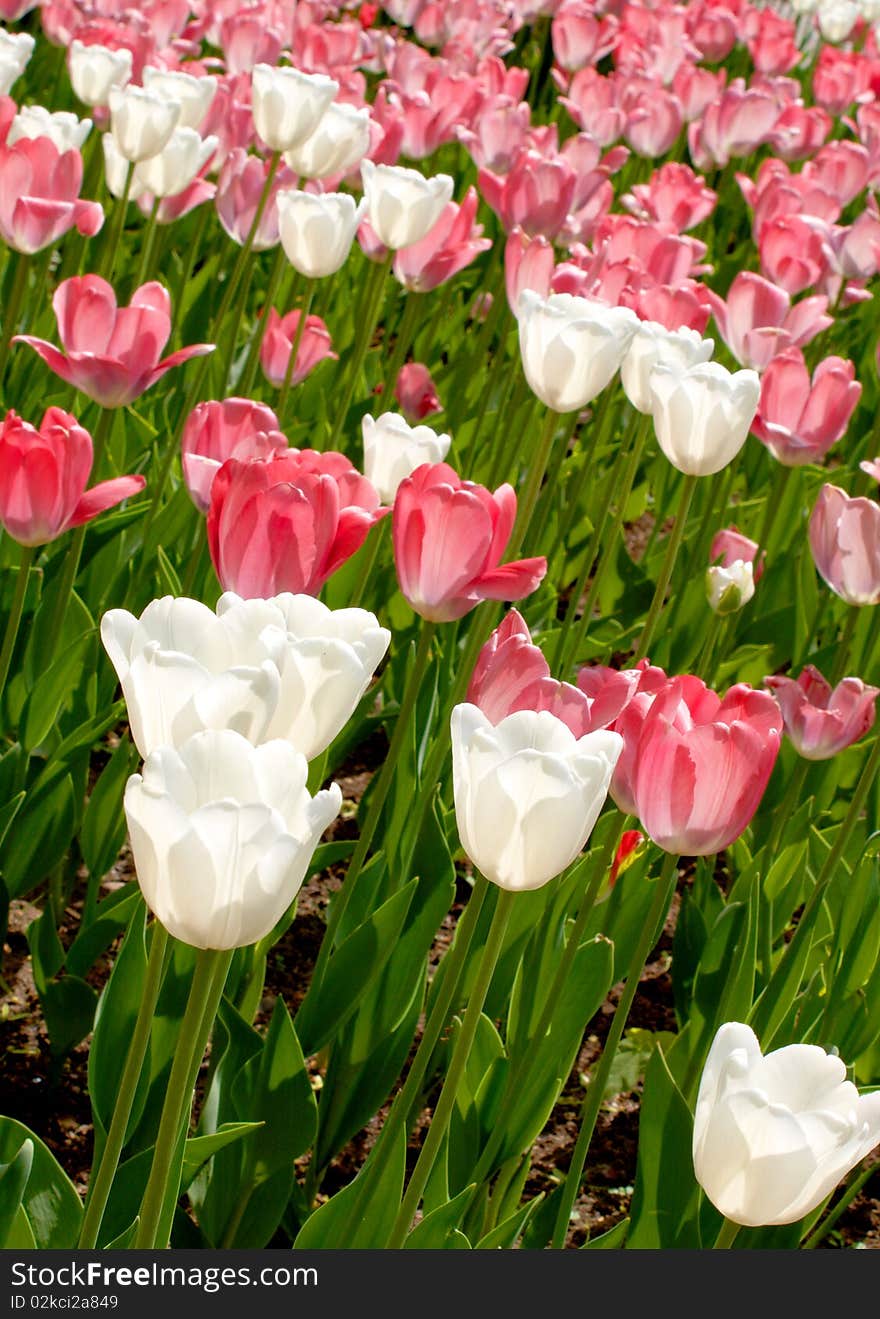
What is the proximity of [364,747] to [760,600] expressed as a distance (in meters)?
0.76

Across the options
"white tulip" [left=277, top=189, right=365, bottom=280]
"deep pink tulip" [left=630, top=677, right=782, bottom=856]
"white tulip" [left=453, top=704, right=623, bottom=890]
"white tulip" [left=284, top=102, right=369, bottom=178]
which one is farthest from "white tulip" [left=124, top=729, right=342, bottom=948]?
"white tulip" [left=284, top=102, right=369, bottom=178]

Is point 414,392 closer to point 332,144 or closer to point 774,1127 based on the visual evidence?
point 332,144

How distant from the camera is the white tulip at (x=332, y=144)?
8.13 feet

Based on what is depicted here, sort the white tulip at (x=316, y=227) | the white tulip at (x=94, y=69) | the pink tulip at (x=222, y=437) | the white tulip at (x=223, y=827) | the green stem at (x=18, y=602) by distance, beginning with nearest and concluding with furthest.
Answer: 1. the white tulip at (x=223, y=827)
2. the green stem at (x=18, y=602)
3. the pink tulip at (x=222, y=437)
4. the white tulip at (x=316, y=227)
5. the white tulip at (x=94, y=69)

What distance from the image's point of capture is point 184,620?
102cm

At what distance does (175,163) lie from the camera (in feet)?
8.27

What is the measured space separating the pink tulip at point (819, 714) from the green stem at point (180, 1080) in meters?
1.02

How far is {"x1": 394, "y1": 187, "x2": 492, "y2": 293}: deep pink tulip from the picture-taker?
261 centimetres

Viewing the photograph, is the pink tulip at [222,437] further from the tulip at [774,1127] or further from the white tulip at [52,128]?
the tulip at [774,1127]

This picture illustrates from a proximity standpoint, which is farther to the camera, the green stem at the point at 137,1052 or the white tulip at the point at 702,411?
the white tulip at the point at 702,411

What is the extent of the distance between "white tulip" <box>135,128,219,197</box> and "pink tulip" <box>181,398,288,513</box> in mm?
829

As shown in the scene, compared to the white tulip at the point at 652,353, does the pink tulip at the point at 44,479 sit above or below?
below

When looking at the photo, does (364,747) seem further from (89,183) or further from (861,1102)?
(861,1102)

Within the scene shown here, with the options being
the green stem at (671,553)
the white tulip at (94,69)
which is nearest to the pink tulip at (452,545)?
the green stem at (671,553)
